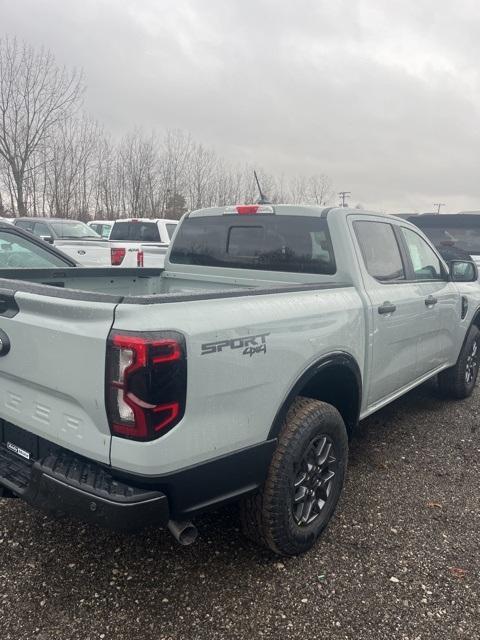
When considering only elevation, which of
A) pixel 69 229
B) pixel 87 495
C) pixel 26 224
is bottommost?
pixel 87 495

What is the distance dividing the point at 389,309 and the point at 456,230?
5.68m

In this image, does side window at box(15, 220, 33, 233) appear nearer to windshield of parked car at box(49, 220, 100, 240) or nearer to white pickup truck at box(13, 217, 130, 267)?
white pickup truck at box(13, 217, 130, 267)

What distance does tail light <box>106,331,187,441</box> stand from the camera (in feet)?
6.04

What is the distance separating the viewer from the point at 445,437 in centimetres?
441

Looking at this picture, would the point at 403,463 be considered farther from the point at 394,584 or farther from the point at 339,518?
the point at 394,584

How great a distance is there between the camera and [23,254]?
5.34 metres

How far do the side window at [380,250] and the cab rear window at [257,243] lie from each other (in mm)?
293

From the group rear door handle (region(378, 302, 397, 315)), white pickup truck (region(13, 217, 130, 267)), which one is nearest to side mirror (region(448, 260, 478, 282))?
rear door handle (region(378, 302, 397, 315))

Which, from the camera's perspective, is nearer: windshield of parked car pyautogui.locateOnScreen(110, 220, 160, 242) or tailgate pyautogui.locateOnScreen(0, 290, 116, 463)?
tailgate pyautogui.locateOnScreen(0, 290, 116, 463)

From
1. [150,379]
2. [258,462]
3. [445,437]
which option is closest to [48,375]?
[150,379]

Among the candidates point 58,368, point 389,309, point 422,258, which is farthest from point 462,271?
point 58,368

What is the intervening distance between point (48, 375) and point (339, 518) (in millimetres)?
2000

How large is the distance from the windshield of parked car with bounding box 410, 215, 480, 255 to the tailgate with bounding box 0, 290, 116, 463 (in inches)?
283

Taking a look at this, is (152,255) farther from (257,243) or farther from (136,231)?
(257,243)
